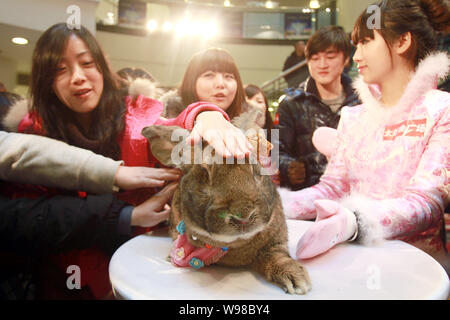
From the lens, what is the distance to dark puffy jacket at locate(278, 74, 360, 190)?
877 mm

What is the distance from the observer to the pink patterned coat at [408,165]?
622mm

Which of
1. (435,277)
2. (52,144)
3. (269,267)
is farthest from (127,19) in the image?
(435,277)

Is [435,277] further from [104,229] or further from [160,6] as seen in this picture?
[160,6]

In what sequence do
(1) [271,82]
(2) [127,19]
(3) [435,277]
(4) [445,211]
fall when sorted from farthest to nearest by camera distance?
(1) [271,82], (2) [127,19], (4) [445,211], (3) [435,277]

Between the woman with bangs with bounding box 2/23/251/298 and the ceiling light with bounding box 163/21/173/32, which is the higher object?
the ceiling light with bounding box 163/21/173/32

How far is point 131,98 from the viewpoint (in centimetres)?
81

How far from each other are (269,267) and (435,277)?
267mm

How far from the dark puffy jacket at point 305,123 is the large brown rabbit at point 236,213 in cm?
29

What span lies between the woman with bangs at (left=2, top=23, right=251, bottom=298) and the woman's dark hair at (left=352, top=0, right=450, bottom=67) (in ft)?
1.35

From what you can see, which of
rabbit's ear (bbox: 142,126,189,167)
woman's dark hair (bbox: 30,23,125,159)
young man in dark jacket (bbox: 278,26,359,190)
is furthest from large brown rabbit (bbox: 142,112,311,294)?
young man in dark jacket (bbox: 278,26,359,190)

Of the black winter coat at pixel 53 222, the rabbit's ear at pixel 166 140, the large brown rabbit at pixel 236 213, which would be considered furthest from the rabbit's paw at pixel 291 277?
the black winter coat at pixel 53 222

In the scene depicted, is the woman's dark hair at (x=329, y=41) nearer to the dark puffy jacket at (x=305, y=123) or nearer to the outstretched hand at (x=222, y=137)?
the dark puffy jacket at (x=305, y=123)

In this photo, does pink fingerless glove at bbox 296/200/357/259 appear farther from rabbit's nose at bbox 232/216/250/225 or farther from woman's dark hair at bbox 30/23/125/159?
woman's dark hair at bbox 30/23/125/159

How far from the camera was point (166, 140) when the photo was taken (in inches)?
24.0
